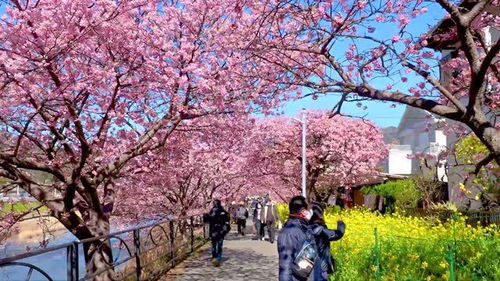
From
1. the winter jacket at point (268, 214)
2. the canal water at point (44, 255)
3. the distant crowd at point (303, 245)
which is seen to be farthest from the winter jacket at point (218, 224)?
the distant crowd at point (303, 245)

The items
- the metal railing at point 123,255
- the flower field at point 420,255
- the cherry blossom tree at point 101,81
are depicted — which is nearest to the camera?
the metal railing at point 123,255

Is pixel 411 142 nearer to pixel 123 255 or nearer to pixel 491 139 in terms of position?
pixel 123 255

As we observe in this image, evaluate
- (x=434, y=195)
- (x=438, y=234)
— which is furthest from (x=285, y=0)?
(x=434, y=195)

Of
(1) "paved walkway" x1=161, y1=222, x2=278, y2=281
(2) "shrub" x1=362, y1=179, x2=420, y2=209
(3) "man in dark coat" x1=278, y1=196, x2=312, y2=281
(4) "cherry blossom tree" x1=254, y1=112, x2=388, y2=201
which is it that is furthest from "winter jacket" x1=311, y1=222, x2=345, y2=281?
(4) "cherry blossom tree" x1=254, y1=112, x2=388, y2=201

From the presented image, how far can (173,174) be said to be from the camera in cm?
1852

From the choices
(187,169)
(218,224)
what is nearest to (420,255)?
(218,224)

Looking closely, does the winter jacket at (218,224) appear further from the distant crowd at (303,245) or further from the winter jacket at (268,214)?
the distant crowd at (303,245)

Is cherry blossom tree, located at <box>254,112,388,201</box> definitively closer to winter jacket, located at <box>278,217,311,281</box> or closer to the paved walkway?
the paved walkway

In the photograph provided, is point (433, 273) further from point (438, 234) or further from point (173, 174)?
point (173, 174)

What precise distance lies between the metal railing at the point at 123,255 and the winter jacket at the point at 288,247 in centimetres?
240

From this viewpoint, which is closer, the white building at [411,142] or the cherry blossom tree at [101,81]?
the cherry blossom tree at [101,81]

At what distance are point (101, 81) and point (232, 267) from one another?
7462mm

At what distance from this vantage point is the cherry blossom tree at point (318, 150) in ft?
99.6

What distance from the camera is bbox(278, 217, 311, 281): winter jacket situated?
560cm
